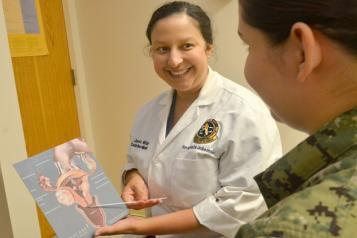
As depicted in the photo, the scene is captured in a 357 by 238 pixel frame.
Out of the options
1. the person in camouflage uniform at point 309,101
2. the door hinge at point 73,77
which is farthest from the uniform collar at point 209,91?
the door hinge at point 73,77

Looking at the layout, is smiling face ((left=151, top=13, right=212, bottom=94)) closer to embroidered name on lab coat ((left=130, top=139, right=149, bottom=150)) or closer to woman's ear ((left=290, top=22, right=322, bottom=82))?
embroidered name on lab coat ((left=130, top=139, right=149, bottom=150))

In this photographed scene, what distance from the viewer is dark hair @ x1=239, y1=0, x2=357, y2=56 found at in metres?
0.42

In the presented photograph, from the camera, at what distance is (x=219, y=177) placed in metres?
1.10

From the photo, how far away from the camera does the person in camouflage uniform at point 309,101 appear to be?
349 millimetres

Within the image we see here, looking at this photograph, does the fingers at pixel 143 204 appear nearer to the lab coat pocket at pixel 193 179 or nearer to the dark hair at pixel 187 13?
the lab coat pocket at pixel 193 179

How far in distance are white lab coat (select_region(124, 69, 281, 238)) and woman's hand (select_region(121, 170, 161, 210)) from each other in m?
0.03

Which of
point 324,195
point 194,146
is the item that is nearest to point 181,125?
point 194,146

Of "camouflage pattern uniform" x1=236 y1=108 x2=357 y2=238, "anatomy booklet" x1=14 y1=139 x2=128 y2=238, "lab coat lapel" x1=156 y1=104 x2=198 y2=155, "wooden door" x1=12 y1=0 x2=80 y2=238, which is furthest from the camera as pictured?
"wooden door" x1=12 y1=0 x2=80 y2=238

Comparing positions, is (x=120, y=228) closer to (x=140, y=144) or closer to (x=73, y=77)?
(x=140, y=144)

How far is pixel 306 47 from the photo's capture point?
435 millimetres

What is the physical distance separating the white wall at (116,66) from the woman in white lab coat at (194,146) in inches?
22.2

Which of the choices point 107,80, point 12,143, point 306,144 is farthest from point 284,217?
point 107,80

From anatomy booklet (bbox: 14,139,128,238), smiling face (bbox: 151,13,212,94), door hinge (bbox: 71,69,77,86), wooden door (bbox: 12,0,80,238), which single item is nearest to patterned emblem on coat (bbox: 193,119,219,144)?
smiling face (bbox: 151,13,212,94)

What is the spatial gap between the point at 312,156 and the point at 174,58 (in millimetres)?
782
